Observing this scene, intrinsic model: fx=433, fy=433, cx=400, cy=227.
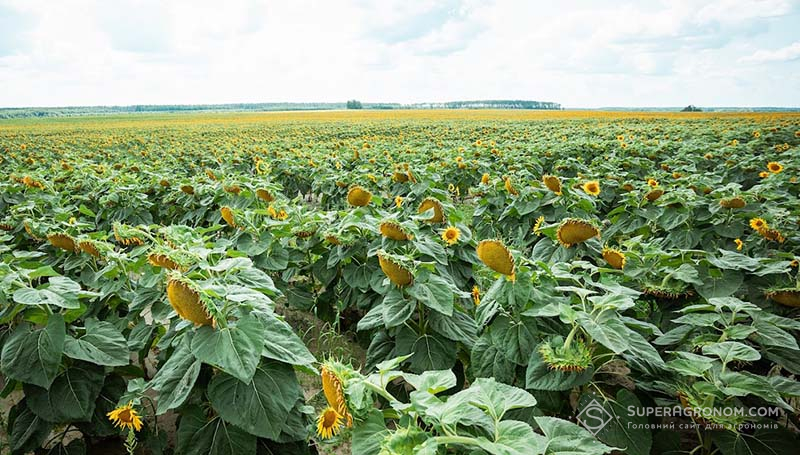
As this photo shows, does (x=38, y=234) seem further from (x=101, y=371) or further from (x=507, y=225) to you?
(x=507, y=225)

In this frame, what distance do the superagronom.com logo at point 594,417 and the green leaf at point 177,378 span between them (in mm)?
1418

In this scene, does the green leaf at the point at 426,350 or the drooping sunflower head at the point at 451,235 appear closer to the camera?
the green leaf at the point at 426,350

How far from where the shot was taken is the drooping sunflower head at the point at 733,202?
11.2 ft

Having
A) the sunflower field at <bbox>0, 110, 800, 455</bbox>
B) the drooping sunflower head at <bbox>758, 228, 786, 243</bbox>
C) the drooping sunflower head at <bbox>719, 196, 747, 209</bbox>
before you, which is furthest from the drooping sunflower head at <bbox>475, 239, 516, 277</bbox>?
the drooping sunflower head at <bbox>719, 196, 747, 209</bbox>

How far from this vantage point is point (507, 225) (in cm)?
486

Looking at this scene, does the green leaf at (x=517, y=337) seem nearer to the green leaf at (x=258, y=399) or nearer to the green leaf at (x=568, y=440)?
the green leaf at (x=568, y=440)

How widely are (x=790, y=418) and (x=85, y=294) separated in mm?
3716

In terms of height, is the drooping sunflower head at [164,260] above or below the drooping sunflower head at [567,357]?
above

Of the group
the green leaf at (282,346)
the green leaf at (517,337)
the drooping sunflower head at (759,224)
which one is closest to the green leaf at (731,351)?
the green leaf at (517,337)

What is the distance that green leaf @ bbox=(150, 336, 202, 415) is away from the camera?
1.48 metres

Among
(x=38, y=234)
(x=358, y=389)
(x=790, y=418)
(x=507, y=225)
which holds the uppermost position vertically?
(x=358, y=389)

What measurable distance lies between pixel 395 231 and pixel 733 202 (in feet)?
9.53

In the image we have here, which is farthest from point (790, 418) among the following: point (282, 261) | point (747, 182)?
point (747, 182)

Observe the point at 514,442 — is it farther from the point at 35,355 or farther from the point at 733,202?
the point at 733,202
